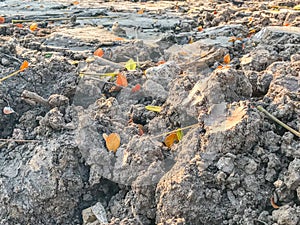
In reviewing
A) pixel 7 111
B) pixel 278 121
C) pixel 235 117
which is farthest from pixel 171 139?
pixel 7 111

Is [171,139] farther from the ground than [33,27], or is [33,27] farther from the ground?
[171,139]

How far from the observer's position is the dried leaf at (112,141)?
228 centimetres

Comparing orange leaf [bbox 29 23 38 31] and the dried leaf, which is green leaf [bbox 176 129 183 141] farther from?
orange leaf [bbox 29 23 38 31]

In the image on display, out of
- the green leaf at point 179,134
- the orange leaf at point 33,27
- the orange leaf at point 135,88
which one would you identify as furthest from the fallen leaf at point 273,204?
the orange leaf at point 33,27

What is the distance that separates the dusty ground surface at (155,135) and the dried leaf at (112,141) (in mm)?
21

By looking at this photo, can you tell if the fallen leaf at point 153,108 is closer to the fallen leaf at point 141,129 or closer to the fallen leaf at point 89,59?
the fallen leaf at point 141,129

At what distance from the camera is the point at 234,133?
1920 millimetres

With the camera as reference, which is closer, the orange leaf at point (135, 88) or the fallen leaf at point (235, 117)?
the fallen leaf at point (235, 117)

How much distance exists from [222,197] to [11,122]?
1453mm

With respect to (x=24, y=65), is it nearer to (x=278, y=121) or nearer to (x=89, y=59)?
(x=89, y=59)

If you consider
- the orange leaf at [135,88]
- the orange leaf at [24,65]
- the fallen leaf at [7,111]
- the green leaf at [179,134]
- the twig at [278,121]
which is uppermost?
the twig at [278,121]

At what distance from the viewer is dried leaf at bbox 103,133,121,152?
2.28 meters

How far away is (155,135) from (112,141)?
0.22 metres

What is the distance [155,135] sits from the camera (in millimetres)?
2311
